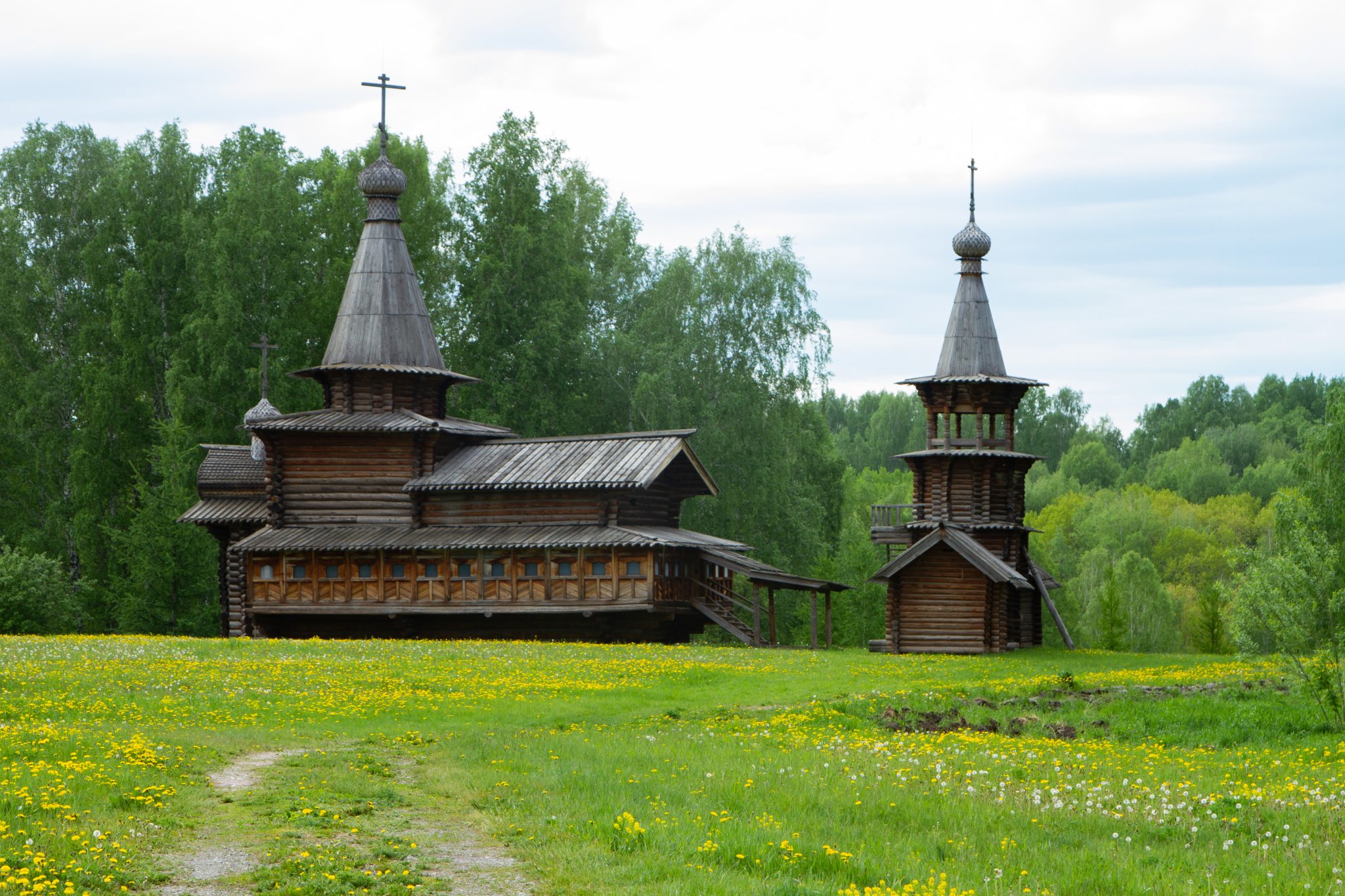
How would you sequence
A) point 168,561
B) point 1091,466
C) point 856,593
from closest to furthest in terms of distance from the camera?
point 168,561 → point 856,593 → point 1091,466

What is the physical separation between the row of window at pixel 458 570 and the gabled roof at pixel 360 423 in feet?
13.0

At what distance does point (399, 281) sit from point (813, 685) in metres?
25.9

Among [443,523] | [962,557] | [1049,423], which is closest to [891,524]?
[962,557]

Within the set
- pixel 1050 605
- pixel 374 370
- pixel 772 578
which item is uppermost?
pixel 374 370

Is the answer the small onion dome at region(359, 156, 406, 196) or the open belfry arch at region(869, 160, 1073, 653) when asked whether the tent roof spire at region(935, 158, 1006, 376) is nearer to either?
the open belfry arch at region(869, 160, 1073, 653)

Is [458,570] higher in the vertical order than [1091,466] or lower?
lower

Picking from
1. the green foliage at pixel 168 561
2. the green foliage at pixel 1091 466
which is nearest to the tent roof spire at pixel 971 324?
the green foliage at pixel 168 561

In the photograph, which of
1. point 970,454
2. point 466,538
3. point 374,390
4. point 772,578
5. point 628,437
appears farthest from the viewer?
point 374,390

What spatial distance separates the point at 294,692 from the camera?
22.4 m

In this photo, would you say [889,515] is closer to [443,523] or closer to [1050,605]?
[1050,605]

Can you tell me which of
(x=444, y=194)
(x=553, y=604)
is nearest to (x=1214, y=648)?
(x=553, y=604)

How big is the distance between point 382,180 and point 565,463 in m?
12.4

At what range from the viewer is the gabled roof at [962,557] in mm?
38594

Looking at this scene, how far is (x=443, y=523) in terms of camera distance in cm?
4331
